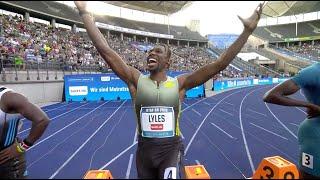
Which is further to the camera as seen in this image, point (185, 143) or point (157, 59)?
point (185, 143)

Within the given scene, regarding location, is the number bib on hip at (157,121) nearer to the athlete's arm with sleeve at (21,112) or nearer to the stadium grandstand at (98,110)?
the stadium grandstand at (98,110)

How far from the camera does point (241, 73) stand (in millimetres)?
46812

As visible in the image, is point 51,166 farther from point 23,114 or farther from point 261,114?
point 261,114

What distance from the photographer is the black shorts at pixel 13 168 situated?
9.04 ft

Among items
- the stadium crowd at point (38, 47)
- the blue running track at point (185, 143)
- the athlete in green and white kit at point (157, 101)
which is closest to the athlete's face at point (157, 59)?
the athlete in green and white kit at point (157, 101)

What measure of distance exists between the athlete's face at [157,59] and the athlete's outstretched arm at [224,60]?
0.67 feet

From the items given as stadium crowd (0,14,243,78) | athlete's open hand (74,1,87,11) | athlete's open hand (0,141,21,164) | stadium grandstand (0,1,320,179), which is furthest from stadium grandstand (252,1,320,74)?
athlete's open hand (0,141,21,164)

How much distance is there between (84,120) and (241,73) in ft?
122

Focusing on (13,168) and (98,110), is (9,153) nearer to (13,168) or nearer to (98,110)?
(13,168)

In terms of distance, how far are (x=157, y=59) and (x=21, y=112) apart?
48.7 inches

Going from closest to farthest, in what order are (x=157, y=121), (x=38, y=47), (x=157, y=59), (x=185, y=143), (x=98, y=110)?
(x=157, y=121) < (x=157, y=59) < (x=185, y=143) < (x=98, y=110) < (x=38, y=47)

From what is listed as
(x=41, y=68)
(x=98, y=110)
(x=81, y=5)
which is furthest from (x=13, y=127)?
(x=41, y=68)

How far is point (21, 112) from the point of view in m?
2.74

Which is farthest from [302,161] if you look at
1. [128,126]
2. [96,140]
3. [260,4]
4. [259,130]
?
[128,126]
